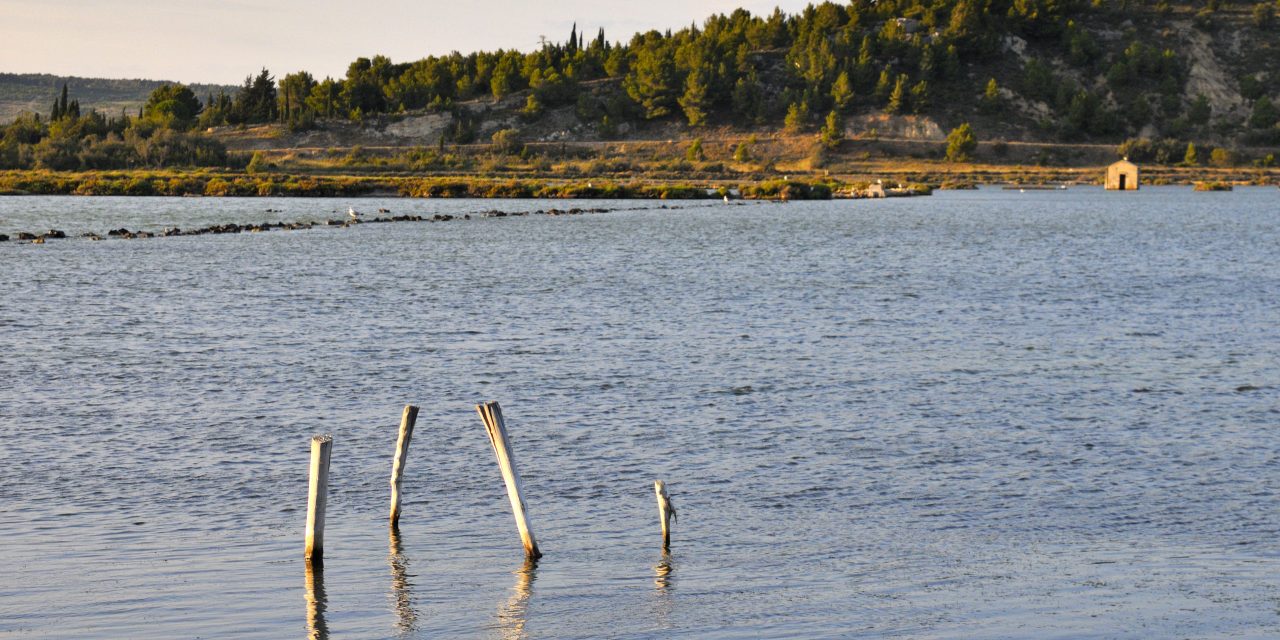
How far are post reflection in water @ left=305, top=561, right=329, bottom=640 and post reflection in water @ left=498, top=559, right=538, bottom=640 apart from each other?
1598mm

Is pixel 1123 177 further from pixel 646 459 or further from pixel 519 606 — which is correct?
pixel 519 606

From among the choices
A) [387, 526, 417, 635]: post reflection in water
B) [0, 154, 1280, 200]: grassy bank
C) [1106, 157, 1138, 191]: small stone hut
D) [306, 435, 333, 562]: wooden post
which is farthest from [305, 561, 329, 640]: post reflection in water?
[1106, 157, 1138, 191]: small stone hut

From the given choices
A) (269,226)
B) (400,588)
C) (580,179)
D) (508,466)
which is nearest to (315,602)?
(400,588)

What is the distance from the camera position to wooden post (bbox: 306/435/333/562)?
47.2ft

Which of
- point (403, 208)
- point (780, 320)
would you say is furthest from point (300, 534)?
point (403, 208)

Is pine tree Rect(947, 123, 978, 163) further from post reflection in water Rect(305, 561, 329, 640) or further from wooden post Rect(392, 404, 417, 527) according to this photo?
post reflection in water Rect(305, 561, 329, 640)

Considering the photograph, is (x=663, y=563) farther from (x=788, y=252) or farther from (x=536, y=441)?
(x=788, y=252)

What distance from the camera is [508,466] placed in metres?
14.8

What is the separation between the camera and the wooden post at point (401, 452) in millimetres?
15875

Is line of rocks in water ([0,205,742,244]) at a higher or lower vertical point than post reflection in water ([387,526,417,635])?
lower

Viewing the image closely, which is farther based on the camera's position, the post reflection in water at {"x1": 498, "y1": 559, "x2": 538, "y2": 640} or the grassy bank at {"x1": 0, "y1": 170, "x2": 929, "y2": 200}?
the grassy bank at {"x1": 0, "y1": 170, "x2": 929, "y2": 200}

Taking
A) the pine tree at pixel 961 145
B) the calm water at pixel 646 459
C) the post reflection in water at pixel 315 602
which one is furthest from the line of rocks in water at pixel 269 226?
the pine tree at pixel 961 145

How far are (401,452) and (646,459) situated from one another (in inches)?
204

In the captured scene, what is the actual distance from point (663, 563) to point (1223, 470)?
8.95 meters
